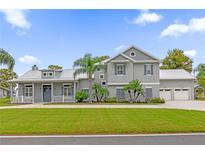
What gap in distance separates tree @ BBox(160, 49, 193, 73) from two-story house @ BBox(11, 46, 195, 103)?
42.8 ft

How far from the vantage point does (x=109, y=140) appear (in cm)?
899

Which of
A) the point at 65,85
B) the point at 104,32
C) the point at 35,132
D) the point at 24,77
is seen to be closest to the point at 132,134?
the point at 35,132

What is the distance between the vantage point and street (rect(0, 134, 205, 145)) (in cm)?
856

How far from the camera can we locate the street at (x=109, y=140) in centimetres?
856

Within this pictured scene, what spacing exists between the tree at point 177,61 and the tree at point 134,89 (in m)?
19.4

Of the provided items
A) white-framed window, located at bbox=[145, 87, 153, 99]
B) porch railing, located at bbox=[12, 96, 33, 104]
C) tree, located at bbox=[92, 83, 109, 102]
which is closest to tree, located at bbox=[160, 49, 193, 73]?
white-framed window, located at bbox=[145, 87, 153, 99]

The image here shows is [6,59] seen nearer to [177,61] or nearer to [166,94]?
[166,94]

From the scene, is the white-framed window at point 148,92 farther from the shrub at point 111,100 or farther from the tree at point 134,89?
the shrub at point 111,100

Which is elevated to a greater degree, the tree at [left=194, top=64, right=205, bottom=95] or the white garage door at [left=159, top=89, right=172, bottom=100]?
the tree at [left=194, top=64, right=205, bottom=95]

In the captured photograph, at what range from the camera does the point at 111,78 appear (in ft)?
111

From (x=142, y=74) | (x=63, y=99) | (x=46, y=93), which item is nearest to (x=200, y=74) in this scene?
(x=142, y=74)

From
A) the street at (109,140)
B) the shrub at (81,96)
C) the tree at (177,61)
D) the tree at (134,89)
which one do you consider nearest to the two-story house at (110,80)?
the tree at (134,89)

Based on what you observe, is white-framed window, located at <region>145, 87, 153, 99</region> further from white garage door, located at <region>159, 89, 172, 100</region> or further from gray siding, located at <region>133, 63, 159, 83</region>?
white garage door, located at <region>159, 89, 172, 100</region>

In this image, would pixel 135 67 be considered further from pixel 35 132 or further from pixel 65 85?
pixel 35 132
